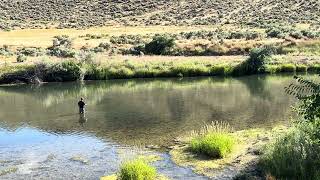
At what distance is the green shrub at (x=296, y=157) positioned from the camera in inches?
883

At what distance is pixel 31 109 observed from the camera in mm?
47781

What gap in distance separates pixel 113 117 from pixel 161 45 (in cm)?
3791

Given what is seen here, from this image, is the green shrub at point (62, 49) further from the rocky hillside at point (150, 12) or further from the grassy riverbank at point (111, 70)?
the rocky hillside at point (150, 12)

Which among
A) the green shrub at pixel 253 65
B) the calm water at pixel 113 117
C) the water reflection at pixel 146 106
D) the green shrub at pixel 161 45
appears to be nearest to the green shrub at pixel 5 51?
the calm water at pixel 113 117

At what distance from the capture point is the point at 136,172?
76.1 feet

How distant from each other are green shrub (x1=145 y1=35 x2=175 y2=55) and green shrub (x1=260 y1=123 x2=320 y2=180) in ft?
179

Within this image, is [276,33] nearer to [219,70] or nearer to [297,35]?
[297,35]

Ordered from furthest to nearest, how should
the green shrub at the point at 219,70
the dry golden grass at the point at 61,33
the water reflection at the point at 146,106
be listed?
the dry golden grass at the point at 61,33, the green shrub at the point at 219,70, the water reflection at the point at 146,106

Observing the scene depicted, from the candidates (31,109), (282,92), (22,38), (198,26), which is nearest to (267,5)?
(198,26)

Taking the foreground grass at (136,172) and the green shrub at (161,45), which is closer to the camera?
the foreground grass at (136,172)

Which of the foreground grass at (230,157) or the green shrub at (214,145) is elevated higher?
the green shrub at (214,145)

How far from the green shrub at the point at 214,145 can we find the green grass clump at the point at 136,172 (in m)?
4.81

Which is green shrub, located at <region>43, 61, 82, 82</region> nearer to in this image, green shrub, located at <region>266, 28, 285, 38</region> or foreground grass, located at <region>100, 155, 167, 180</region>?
green shrub, located at <region>266, 28, 285, 38</region>

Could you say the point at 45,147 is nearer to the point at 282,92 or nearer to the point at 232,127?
the point at 232,127
